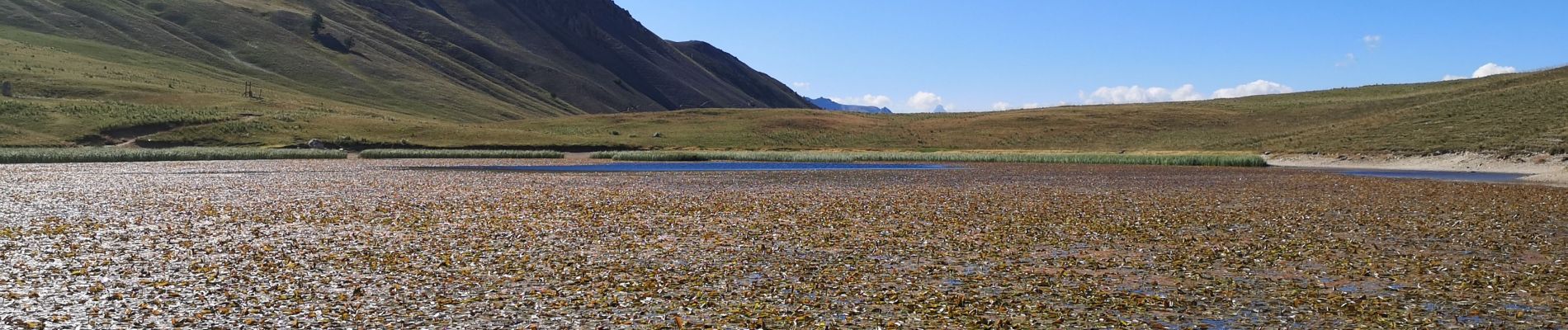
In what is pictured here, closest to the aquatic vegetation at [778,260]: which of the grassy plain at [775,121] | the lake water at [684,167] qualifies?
the lake water at [684,167]

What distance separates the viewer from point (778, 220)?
28.4 metres

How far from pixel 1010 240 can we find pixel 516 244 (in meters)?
10.1

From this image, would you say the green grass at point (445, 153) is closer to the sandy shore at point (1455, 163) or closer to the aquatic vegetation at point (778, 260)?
the aquatic vegetation at point (778, 260)

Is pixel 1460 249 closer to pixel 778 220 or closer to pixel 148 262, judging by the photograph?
pixel 778 220

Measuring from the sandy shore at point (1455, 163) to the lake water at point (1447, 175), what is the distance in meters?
1.13

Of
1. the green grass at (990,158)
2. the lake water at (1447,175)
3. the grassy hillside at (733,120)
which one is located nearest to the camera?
the lake water at (1447,175)

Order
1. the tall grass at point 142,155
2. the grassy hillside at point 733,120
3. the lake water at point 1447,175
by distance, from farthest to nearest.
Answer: the grassy hillside at point 733,120, the tall grass at point 142,155, the lake water at point 1447,175

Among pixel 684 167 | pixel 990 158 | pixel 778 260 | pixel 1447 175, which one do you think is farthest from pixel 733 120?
pixel 778 260

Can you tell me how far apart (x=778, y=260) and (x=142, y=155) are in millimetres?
69825

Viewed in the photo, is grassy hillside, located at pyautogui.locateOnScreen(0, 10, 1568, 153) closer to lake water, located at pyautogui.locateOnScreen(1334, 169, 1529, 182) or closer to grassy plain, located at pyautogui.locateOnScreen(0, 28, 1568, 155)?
grassy plain, located at pyautogui.locateOnScreen(0, 28, 1568, 155)

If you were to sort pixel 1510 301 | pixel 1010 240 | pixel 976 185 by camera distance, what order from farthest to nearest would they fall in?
1. pixel 976 185
2. pixel 1010 240
3. pixel 1510 301

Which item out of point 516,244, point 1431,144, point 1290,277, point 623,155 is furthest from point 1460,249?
point 623,155

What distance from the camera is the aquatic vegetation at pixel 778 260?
13984 mm

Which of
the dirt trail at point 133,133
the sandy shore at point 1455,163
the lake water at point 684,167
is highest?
the dirt trail at point 133,133
